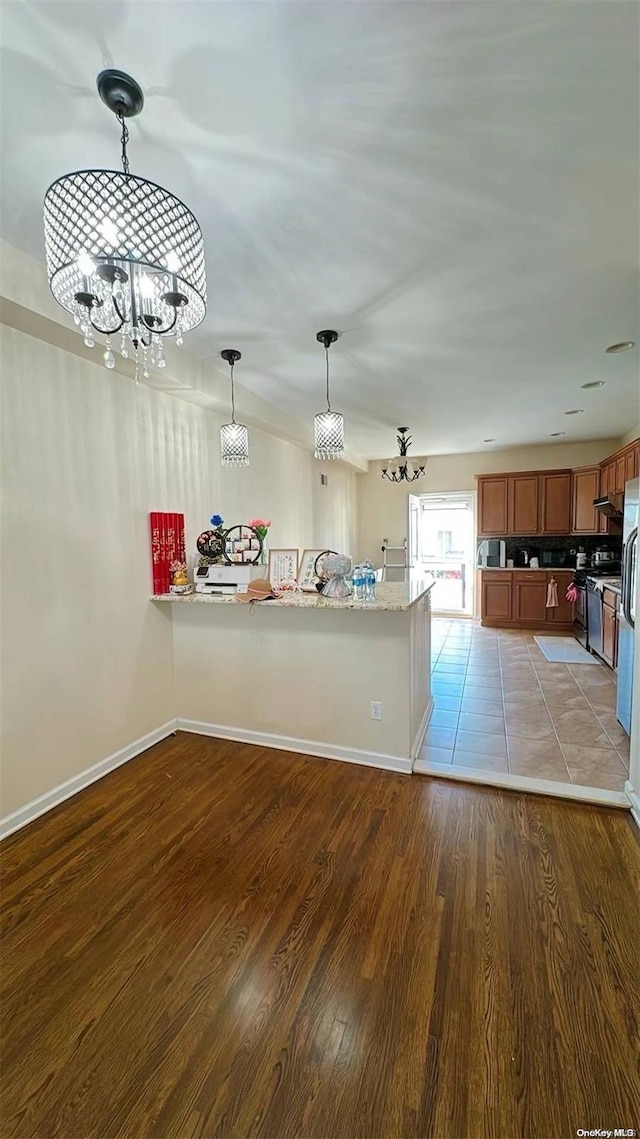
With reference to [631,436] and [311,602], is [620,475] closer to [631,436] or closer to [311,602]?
[631,436]

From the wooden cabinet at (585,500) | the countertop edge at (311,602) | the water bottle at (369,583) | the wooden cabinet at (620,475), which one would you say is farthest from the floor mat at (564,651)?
the water bottle at (369,583)

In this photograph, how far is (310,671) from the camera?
2920 mm

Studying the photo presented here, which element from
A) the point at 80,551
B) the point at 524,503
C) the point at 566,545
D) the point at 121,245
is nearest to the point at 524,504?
the point at 524,503

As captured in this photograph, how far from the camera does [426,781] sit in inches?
102

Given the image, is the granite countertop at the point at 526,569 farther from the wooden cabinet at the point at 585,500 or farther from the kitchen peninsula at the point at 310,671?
the kitchen peninsula at the point at 310,671

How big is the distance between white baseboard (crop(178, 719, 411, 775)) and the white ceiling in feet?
8.89

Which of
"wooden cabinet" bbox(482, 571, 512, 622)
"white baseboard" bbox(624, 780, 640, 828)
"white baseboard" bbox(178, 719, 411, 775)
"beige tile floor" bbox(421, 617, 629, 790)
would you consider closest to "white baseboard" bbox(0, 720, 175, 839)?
"white baseboard" bbox(178, 719, 411, 775)

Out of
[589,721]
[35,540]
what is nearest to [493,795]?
[589,721]

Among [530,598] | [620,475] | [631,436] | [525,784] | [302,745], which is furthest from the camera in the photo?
[530,598]

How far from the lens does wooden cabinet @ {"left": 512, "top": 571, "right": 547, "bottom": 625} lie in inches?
249

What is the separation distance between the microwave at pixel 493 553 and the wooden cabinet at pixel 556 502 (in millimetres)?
598

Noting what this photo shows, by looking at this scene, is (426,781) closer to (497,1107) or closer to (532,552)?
(497,1107)

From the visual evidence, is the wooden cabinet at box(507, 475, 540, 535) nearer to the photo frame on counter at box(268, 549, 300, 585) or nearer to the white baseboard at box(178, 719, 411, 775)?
the photo frame on counter at box(268, 549, 300, 585)

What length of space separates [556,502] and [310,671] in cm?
511
